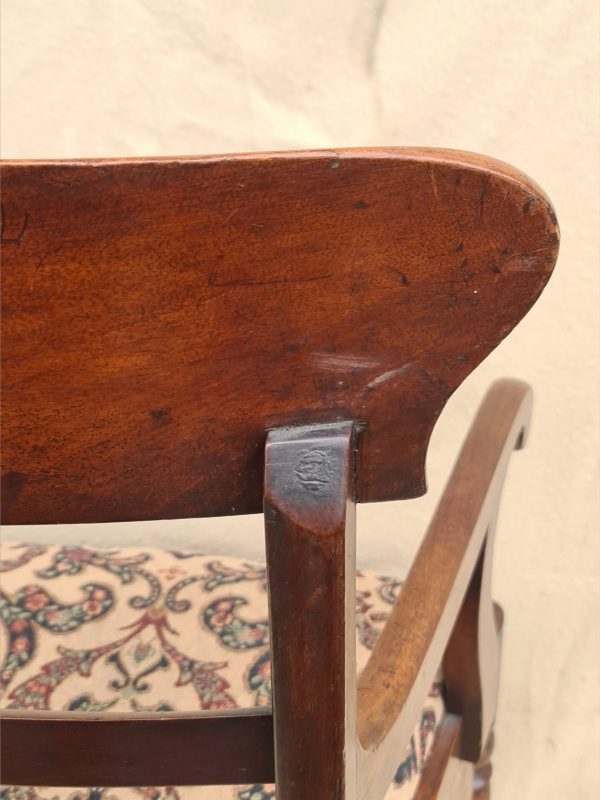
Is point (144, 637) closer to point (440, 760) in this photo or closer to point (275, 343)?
point (440, 760)

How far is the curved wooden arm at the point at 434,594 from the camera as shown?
0.56 metres

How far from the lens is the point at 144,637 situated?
0.88m

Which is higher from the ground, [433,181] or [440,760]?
[433,181]

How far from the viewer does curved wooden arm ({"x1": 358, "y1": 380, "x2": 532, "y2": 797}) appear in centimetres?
56

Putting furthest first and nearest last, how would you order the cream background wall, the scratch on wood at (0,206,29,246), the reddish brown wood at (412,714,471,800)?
the cream background wall → the reddish brown wood at (412,714,471,800) → the scratch on wood at (0,206,29,246)

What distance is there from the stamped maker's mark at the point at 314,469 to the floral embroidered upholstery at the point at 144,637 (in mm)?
390

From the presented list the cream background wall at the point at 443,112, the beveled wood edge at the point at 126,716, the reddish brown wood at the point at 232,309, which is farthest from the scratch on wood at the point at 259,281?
the cream background wall at the point at 443,112

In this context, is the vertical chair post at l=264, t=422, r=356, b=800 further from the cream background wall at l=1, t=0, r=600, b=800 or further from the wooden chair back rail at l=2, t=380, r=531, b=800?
the cream background wall at l=1, t=0, r=600, b=800

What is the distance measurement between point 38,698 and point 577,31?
0.77m

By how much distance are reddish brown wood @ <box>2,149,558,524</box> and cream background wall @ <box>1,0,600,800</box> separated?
29.5 inches

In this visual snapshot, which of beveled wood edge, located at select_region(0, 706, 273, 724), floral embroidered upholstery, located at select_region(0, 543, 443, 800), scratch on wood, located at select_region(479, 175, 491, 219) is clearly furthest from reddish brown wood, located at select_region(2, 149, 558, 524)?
floral embroidered upholstery, located at select_region(0, 543, 443, 800)

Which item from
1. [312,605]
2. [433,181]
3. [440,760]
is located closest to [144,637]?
[440,760]

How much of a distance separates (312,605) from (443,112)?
0.81m

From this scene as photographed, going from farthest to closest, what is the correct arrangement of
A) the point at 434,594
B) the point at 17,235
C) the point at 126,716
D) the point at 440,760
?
the point at 440,760 → the point at 434,594 → the point at 126,716 → the point at 17,235
